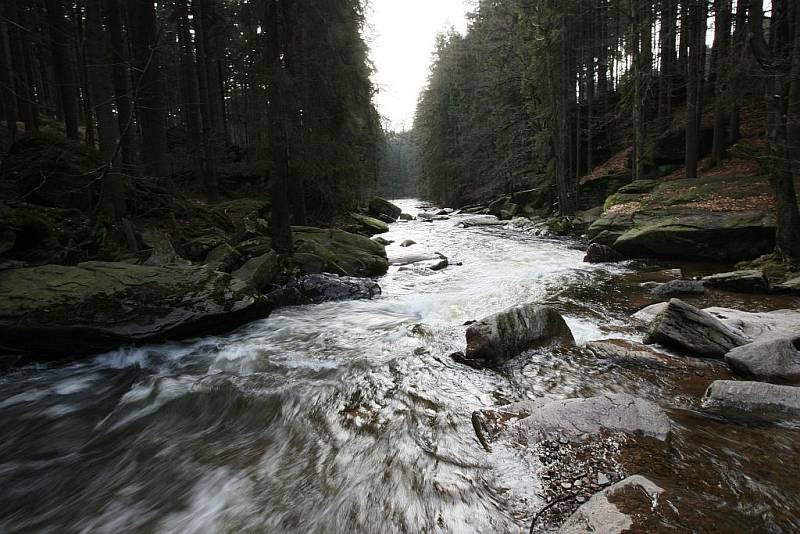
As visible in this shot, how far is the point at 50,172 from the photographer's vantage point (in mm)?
7996

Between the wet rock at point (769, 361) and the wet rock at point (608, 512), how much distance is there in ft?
8.96

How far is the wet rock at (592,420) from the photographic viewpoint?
3297 mm

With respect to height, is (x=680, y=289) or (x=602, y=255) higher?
(x=602, y=255)

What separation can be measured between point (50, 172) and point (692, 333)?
36.8 ft

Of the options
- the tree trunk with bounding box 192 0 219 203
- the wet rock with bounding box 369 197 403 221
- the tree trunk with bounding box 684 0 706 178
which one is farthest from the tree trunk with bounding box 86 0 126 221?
the wet rock with bounding box 369 197 403 221

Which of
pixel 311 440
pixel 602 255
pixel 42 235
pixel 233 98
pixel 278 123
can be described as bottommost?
pixel 311 440

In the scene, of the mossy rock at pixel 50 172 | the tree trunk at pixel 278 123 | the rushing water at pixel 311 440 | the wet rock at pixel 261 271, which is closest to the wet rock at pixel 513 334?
the rushing water at pixel 311 440

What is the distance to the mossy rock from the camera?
781cm

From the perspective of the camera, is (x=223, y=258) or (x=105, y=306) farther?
(x=223, y=258)

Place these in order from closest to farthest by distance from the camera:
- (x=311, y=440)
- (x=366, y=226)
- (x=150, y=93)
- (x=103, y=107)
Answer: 1. (x=311, y=440)
2. (x=103, y=107)
3. (x=150, y=93)
4. (x=366, y=226)

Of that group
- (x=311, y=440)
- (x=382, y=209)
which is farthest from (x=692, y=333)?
(x=382, y=209)

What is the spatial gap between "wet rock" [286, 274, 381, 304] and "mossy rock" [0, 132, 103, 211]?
437cm

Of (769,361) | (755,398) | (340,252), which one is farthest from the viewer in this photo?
(340,252)

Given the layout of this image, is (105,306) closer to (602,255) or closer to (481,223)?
(602,255)
